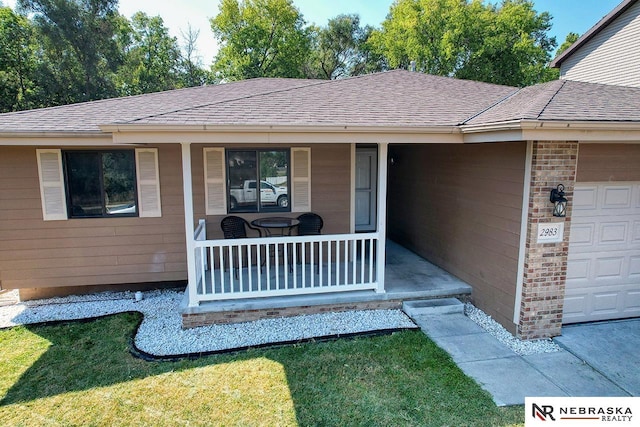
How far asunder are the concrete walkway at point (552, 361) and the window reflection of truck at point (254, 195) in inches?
124

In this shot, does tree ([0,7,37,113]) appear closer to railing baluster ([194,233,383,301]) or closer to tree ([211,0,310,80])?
tree ([211,0,310,80])

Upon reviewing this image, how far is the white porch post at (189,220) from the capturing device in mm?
4922

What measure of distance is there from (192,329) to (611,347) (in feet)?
17.8

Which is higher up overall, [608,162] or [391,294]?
[608,162]

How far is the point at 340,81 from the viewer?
761cm

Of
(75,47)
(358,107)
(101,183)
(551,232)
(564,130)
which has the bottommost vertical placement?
(551,232)

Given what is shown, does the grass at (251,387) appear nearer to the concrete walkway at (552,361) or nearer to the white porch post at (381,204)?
the concrete walkway at (552,361)

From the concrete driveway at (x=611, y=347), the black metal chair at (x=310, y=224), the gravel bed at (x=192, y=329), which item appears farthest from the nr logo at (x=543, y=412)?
the black metal chair at (x=310, y=224)

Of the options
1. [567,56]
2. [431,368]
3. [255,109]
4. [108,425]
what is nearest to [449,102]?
[255,109]

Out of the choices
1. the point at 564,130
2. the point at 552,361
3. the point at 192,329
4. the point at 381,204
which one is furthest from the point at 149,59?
the point at 552,361

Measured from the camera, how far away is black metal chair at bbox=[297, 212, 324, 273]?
686 centimetres

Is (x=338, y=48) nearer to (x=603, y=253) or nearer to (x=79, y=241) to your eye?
(x=79, y=241)

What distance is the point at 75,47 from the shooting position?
73.1ft

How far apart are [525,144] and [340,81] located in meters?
4.05
